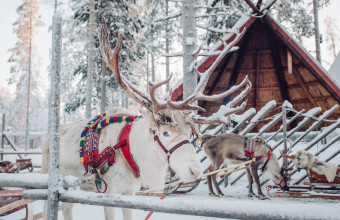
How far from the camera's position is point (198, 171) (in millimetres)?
2227

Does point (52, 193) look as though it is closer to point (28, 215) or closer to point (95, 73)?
point (28, 215)

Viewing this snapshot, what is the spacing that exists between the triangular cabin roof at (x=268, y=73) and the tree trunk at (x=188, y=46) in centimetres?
202

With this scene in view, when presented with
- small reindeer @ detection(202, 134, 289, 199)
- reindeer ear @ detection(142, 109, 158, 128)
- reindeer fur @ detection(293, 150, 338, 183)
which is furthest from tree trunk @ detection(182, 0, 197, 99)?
reindeer ear @ detection(142, 109, 158, 128)

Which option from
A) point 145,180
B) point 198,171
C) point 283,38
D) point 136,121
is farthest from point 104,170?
point 283,38

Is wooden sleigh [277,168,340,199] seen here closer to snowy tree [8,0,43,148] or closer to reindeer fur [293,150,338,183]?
reindeer fur [293,150,338,183]

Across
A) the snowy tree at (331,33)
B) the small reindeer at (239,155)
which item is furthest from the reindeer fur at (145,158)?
the snowy tree at (331,33)

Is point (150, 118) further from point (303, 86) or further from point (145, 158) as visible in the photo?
point (303, 86)

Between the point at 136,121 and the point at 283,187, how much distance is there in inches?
186

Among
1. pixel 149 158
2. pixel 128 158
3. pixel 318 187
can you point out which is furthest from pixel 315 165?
pixel 128 158

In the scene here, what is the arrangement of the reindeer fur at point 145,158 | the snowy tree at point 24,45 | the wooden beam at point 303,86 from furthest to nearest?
the snowy tree at point 24,45
the wooden beam at point 303,86
the reindeer fur at point 145,158

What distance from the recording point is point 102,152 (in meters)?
2.67

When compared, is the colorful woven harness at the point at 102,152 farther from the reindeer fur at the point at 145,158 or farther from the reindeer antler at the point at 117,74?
the reindeer antler at the point at 117,74

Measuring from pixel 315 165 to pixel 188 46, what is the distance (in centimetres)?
412

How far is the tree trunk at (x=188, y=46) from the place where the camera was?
6.61 metres
